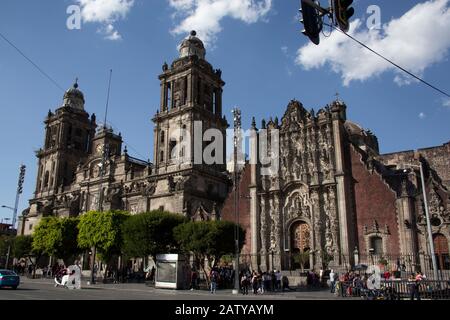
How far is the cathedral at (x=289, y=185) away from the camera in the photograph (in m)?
37.9

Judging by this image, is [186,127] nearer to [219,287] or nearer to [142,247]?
[142,247]

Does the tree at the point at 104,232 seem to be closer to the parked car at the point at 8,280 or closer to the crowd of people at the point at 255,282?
the crowd of people at the point at 255,282

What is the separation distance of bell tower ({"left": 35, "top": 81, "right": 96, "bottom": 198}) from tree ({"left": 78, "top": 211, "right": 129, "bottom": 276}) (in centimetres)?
3333

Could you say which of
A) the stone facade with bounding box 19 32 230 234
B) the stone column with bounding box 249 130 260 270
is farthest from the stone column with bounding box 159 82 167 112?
the stone column with bounding box 249 130 260 270

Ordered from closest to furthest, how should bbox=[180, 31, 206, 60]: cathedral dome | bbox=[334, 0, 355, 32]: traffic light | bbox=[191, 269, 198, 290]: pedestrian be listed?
bbox=[334, 0, 355, 32]: traffic light, bbox=[191, 269, 198, 290]: pedestrian, bbox=[180, 31, 206, 60]: cathedral dome

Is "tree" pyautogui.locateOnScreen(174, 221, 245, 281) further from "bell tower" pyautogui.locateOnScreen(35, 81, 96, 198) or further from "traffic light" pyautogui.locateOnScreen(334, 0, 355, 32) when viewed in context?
"bell tower" pyautogui.locateOnScreen(35, 81, 96, 198)

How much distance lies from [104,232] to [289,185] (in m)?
20.5

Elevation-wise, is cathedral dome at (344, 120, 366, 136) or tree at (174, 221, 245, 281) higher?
cathedral dome at (344, 120, 366, 136)

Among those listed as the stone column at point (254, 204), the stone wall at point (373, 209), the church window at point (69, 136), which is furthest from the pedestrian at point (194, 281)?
the church window at point (69, 136)

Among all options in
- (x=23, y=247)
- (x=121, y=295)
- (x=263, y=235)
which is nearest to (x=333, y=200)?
(x=263, y=235)

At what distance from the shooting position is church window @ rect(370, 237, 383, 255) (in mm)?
38094

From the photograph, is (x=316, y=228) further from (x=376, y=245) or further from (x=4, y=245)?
(x=4, y=245)
